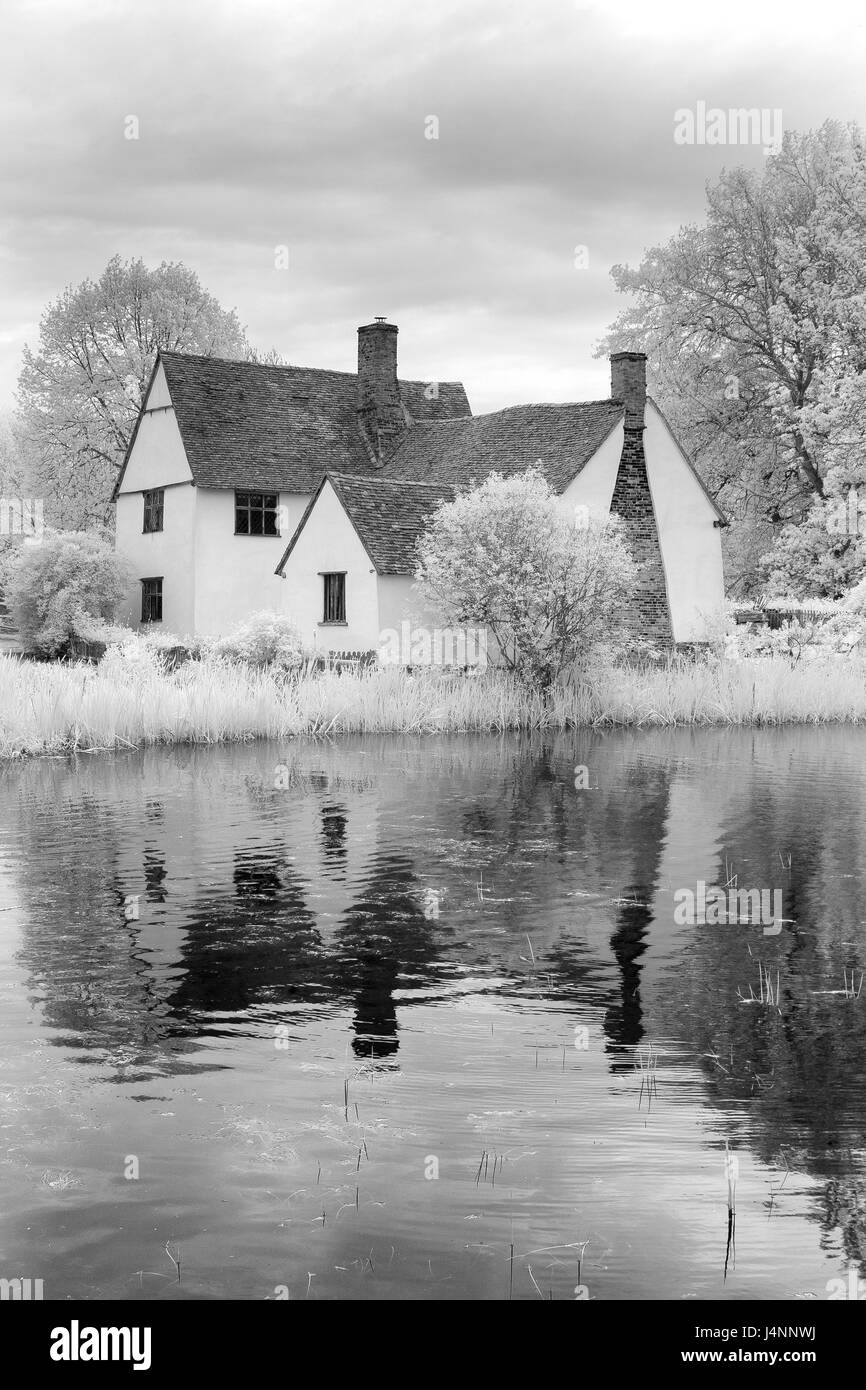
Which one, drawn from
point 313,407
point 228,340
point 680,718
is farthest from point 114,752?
point 228,340

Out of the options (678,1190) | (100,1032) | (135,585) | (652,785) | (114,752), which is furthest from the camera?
(135,585)

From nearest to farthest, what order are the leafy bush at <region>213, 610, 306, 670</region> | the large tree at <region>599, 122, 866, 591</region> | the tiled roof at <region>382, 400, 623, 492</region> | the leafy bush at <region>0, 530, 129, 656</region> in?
the leafy bush at <region>213, 610, 306, 670</region> → the tiled roof at <region>382, 400, 623, 492</region> → the leafy bush at <region>0, 530, 129, 656</region> → the large tree at <region>599, 122, 866, 591</region>

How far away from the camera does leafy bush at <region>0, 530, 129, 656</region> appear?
39531 mm

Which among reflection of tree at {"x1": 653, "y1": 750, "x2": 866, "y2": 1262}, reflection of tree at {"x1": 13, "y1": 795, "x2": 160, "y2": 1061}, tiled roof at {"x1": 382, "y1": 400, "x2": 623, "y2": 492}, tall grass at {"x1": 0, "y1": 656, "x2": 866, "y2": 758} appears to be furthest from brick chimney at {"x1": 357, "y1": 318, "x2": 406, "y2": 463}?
reflection of tree at {"x1": 653, "y1": 750, "x2": 866, "y2": 1262}

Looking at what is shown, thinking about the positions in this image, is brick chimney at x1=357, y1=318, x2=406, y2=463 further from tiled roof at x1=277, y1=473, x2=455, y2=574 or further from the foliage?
the foliage

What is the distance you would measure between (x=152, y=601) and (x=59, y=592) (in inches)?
196

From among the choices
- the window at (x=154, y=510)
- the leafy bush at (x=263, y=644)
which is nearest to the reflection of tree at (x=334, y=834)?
the leafy bush at (x=263, y=644)

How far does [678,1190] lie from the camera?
6059 mm

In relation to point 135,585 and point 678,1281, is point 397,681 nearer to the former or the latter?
point 135,585

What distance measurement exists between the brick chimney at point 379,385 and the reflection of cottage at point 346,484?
59mm

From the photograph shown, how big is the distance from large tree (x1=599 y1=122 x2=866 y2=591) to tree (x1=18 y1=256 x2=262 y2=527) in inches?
695

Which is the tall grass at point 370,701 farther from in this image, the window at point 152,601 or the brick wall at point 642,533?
the window at point 152,601

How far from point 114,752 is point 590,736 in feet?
30.7

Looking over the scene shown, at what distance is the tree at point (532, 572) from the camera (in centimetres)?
3014
